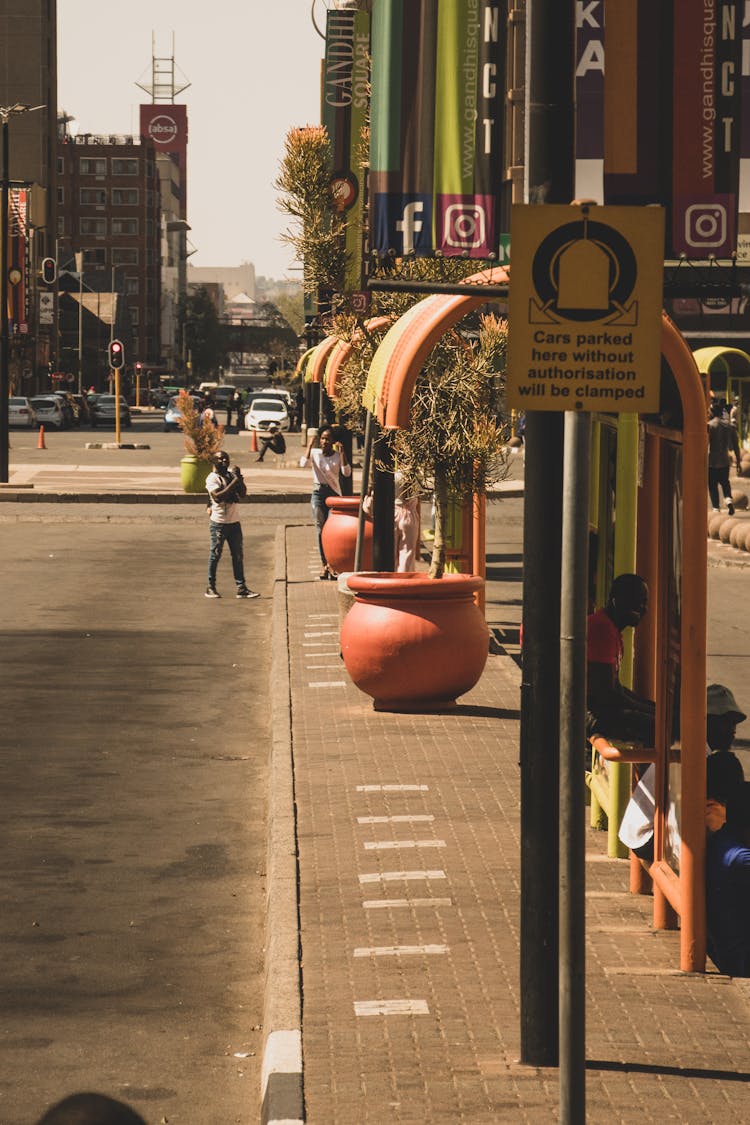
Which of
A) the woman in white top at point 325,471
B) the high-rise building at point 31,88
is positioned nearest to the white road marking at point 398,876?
the woman in white top at point 325,471

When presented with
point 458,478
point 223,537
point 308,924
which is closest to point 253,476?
point 223,537

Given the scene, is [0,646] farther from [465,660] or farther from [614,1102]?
[614,1102]

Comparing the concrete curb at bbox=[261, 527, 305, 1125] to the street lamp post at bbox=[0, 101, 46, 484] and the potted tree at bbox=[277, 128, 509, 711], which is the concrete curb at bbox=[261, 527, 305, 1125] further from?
the street lamp post at bbox=[0, 101, 46, 484]

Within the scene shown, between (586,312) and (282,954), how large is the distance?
3444 mm

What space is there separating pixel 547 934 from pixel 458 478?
307 inches

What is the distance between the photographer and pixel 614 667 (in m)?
8.43

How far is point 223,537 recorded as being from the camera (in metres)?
21.4

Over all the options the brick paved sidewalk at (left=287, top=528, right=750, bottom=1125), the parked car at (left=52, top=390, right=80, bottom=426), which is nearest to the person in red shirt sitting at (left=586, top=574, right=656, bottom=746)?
the brick paved sidewalk at (left=287, top=528, right=750, bottom=1125)

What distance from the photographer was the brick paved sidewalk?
582 cm

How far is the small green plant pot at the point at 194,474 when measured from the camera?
120 ft

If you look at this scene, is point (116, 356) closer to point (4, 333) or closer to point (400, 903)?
point (4, 333)

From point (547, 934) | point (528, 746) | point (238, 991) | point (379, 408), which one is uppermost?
point (379, 408)

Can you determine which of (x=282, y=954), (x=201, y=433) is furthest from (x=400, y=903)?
(x=201, y=433)

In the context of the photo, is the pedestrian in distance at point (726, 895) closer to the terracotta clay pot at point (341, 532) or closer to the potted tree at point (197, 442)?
the terracotta clay pot at point (341, 532)
